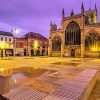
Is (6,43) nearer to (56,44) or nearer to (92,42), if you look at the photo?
(56,44)

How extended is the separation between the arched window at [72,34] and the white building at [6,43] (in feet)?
75.4

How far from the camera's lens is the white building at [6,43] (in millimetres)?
47438

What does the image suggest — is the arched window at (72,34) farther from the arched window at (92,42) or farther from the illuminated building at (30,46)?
the illuminated building at (30,46)

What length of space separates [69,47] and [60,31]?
24.3 feet

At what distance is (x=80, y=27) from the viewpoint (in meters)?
42.1

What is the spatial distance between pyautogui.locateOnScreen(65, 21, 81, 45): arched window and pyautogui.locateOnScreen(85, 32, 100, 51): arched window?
3141 millimetres

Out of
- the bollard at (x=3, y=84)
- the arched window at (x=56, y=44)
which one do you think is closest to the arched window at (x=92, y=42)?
the arched window at (x=56, y=44)

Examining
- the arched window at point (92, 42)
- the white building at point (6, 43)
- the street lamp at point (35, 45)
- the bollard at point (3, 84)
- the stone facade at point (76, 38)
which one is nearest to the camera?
the bollard at point (3, 84)

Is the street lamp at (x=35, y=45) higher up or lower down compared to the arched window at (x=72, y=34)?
lower down

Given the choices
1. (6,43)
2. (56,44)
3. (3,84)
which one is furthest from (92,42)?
(3,84)

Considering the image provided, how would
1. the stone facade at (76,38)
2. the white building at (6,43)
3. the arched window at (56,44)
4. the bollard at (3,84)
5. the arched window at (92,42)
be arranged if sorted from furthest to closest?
the white building at (6,43) < the arched window at (56,44) < the stone facade at (76,38) < the arched window at (92,42) < the bollard at (3,84)

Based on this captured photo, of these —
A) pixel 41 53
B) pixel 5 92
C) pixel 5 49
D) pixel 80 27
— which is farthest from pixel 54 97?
pixel 41 53

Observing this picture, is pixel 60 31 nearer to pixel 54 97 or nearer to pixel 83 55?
pixel 83 55

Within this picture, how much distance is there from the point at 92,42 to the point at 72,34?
8.03 meters
